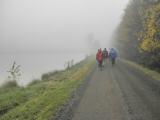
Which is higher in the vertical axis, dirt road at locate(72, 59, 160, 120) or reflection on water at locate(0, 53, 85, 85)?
dirt road at locate(72, 59, 160, 120)

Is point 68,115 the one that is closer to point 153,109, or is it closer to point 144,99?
point 153,109

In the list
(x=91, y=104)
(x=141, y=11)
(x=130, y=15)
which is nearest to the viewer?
(x=91, y=104)

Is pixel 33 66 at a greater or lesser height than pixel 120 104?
lesser

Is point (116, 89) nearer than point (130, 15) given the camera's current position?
Yes

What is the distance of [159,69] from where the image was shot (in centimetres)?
2967

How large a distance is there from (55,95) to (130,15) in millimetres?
31217

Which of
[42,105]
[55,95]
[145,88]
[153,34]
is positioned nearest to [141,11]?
[153,34]

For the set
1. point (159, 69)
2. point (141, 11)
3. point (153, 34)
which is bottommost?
point (159, 69)

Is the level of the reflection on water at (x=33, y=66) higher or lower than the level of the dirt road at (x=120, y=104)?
lower

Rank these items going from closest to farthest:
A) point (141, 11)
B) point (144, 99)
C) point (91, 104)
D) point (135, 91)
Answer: point (91, 104), point (144, 99), point (135, 91), point (141, 11)

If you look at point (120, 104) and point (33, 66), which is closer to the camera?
point (120, 104)

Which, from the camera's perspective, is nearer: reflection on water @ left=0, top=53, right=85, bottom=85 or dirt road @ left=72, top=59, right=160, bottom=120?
dirt road @ left=72, top=59, right=160, bottom=120

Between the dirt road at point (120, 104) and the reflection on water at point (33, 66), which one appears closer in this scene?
the dirt road at point (120, 104)

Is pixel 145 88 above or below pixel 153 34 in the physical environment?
below
